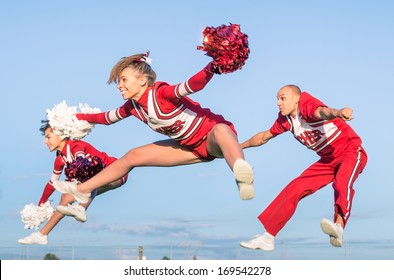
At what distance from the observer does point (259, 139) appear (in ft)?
26.1

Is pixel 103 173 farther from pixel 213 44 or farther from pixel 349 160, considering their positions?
pixel 349 160

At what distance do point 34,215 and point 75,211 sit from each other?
1.16 m

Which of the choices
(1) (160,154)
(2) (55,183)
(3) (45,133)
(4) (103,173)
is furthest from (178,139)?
(3) (45,133)

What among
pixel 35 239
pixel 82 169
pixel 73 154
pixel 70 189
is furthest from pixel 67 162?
pixel 70 189

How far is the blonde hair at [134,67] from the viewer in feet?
23.3

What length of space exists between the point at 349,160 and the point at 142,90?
87.2 inches

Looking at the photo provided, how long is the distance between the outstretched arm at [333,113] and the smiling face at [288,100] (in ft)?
1.06

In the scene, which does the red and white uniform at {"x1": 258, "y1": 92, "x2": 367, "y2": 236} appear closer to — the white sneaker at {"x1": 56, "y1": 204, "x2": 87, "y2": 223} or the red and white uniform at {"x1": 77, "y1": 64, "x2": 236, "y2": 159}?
the red and white uniform at {"x1": 77, "y1": 64, "x2": 236, "y2": 159}

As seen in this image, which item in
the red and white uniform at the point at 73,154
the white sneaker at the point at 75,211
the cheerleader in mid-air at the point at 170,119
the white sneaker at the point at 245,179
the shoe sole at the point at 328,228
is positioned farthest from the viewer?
the red and white uniform at the point at 73,154

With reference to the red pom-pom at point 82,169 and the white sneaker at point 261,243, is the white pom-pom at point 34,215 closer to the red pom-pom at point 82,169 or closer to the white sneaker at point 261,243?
the red pom-pom at point 82,169

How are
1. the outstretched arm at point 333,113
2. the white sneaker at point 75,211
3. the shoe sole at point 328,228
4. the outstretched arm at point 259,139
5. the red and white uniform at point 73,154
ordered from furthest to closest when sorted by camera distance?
1. the red and white uniform at point 73,154
2. the outstretched arm at point 259,139
3. the white sneaker at point 75,211
4. the shoe sole at point 328,228
5. the outstretched arm at point 333,113

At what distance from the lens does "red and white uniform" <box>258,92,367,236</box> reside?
748cm

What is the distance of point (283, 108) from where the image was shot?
759 centimetres

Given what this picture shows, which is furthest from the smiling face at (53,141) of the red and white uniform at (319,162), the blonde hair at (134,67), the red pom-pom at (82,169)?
the red and white uniform at (319,162)
